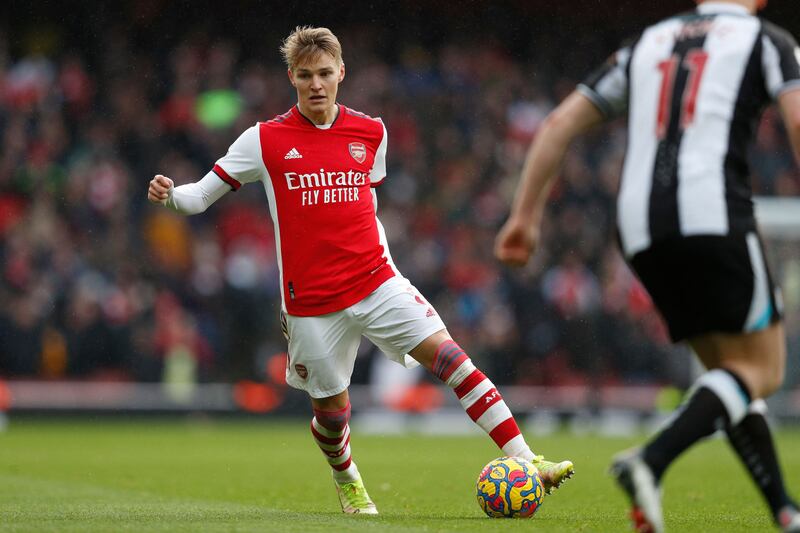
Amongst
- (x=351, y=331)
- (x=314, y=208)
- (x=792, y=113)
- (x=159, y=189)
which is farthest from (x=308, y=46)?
(x=792, y=113)

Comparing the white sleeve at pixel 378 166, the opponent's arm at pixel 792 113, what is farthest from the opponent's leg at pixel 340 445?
the opponent's arm at pixel 792 113

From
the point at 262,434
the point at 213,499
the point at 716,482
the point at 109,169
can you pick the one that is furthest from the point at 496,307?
the point at 213,499

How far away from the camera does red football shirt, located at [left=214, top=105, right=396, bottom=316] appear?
246 inches

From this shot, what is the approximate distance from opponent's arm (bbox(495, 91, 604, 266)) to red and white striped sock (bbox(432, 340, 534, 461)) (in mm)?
1968

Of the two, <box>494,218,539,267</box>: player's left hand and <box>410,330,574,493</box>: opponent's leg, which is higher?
<box>494,218,539,267</box>: player's left hand

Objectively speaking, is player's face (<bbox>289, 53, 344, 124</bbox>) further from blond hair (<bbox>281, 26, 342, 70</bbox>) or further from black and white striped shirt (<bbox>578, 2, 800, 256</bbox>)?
black and white striped shirt (<bbox>578, 2, 800, 256</bbox>)

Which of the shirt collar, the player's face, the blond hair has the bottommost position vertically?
the player's face

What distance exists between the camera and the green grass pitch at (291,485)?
566cm

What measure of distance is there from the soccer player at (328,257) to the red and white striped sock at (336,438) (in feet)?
0.05

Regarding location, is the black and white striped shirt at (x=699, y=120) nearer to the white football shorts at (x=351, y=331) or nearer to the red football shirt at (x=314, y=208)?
the white football shorts at (x=351, y=331)

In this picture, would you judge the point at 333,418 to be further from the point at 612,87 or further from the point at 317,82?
the point at 612,87

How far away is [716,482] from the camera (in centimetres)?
891

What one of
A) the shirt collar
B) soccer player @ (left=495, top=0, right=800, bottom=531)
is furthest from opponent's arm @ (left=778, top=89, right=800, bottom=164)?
the shirt collar

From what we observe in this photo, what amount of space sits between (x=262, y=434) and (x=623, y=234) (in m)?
12.1
